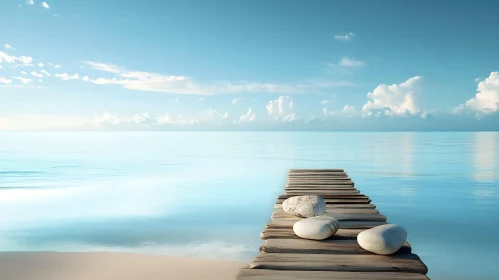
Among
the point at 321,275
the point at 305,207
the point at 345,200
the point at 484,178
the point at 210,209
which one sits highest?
the point at 305,207

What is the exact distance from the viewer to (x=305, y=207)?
17.2 ft

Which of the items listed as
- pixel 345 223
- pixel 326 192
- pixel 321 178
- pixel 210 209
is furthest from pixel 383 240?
pixel 210 209

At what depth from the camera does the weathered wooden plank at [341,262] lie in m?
3.57

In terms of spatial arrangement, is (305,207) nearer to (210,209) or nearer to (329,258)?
(329,258)

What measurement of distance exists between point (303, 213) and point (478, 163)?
21547mm

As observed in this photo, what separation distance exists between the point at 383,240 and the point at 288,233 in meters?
1.08

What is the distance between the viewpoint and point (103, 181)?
1778 centimetres

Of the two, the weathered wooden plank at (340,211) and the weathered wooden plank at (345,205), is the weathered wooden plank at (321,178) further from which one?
the weathered wooden plank at (340,211)

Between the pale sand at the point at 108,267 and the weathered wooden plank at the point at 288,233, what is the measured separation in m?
1.58

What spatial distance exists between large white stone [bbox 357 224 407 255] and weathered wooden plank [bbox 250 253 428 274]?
2.3 inches

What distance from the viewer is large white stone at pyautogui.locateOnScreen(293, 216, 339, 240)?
14.0 ft

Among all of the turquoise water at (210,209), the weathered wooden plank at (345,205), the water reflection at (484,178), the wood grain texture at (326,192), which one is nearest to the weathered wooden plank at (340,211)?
the weathered wooden plank at (345,205)

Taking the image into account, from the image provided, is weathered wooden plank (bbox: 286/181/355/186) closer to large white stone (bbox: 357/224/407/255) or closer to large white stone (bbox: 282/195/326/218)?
large white stone (bbox: 282/195/326/218)

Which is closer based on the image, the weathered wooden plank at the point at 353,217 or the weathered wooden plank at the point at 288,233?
the weathered wooden plank at the point at 288,233
